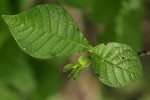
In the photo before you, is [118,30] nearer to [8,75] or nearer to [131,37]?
[131,37]

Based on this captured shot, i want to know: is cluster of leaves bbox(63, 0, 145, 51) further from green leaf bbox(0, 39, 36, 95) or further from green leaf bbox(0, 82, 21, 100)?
green leaf bbox(0, 82, 21, 100)

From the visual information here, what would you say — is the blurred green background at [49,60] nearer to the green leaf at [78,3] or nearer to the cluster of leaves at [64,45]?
the green leaf at [78,3]

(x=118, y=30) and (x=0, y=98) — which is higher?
(x=118, y=30)

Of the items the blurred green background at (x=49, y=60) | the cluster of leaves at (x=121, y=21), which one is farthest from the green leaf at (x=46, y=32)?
the cluster of leaves at (x=121, y=21)

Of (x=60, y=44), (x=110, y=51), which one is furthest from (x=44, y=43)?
(x=110, y=51)

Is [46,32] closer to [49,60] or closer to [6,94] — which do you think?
[6,94]

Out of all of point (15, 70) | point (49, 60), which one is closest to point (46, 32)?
point (15, 70)
